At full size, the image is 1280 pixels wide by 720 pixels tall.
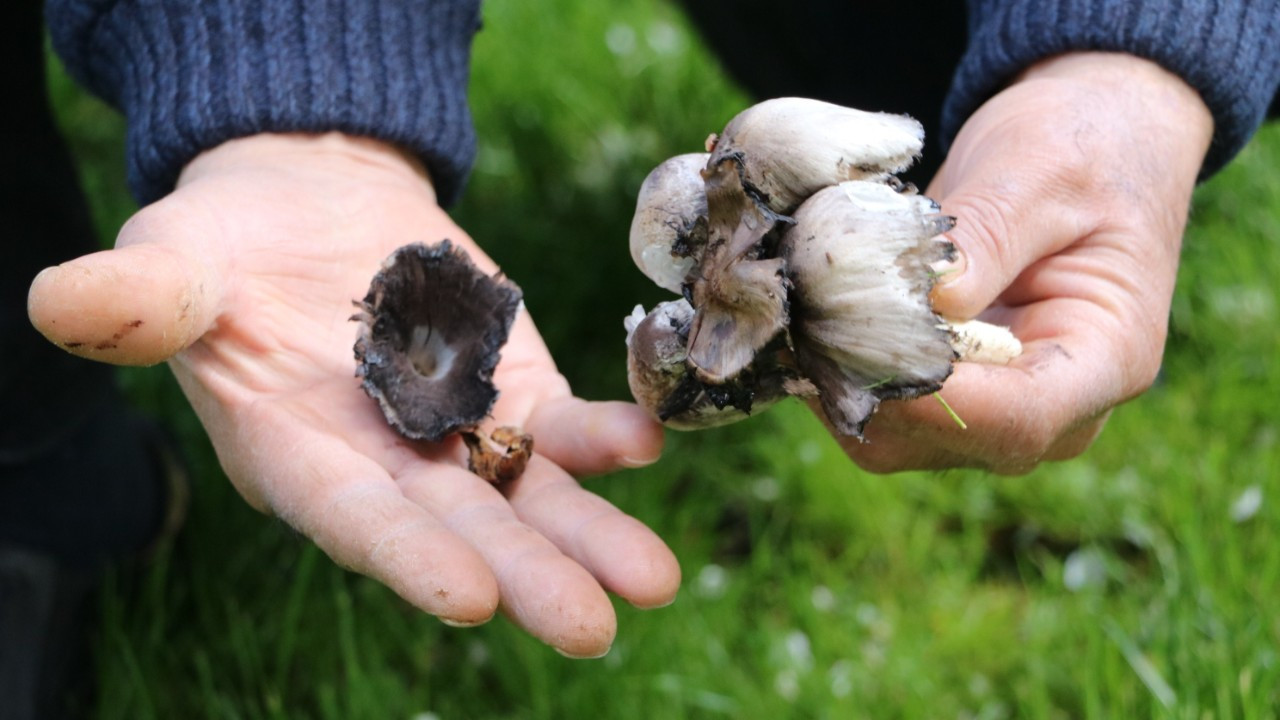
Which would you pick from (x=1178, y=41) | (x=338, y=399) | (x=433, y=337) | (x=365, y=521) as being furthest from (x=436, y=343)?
(x=1178, y=41)

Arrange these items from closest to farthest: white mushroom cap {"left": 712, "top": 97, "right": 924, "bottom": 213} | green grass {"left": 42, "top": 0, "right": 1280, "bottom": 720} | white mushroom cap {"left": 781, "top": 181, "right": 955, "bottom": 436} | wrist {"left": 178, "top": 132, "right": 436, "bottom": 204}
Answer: white mushroom cap {"left": 781, "top": 181, "right": 955, "bottom": 436}
white mushroom cap {"left": 712, "top": 97, "right": 924, "bottom": 213}
wrist {"left": 178, "top": 132, "right": 436, "bottom": 204}
green grass {"left": 42, "top": 0, "right": 1280, "bottom": 720}

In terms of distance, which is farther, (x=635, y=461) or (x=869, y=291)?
(x=635, y=461)

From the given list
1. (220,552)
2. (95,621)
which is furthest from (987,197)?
(95,621)

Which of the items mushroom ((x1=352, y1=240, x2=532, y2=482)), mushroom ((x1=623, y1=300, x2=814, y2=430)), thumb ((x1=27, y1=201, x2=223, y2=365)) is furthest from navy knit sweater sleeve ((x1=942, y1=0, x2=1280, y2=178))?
thumb ((x1=27, y1=201, x2=223, y2=365))

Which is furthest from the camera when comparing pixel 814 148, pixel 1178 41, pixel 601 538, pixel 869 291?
pixel 1178 41

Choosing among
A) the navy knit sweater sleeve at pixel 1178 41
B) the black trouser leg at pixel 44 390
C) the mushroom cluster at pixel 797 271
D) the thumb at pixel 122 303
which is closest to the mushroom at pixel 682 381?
the mushroom cluster at pixel 797 271

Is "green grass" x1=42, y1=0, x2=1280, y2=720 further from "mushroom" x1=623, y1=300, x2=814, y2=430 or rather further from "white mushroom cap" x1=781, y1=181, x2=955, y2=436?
"white mushroom cap" x1=781, y1=181, x2=955, y2=436

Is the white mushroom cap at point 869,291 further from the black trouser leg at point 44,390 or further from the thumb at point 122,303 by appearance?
the black trouser leg at point 44,390

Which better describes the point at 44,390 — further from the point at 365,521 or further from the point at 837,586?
the point at 837,586
